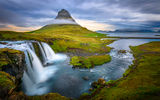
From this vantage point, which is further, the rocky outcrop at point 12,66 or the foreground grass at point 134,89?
the rocky outcrop at point 12,66

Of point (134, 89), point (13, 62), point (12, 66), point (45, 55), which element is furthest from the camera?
point (45, 55)

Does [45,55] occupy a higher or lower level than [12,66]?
lower

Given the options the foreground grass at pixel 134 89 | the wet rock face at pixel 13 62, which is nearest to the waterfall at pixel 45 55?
the wet rock face at pixel 13 62

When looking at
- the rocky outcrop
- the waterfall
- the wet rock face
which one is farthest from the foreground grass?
the waterfall

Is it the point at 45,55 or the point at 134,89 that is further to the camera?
the point at 45,55

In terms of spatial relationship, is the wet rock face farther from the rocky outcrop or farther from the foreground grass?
the foreground grass

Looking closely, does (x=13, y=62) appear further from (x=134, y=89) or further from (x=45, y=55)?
(x=134, y=89)

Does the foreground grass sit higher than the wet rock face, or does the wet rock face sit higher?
the wet rock face

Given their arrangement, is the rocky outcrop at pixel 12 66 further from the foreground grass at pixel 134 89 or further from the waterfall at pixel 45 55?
the waterfall at pixel 45 55

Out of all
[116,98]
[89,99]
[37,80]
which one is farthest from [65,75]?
[116,98]

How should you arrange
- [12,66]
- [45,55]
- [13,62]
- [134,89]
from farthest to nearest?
[45,55] → [13,62] → [12,66] → [134,89]

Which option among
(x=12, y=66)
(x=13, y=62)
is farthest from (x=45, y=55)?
(x=12, y=66)

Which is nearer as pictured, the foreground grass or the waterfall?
the foreground grass

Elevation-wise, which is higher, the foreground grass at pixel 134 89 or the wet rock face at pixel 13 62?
the wet rock face at pixel 13 62
